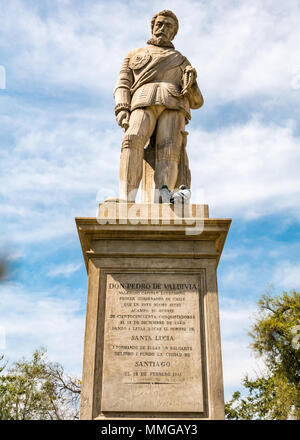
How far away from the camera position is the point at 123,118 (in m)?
7.92

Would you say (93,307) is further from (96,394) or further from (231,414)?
(231,414)

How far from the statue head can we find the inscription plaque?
16.0ft

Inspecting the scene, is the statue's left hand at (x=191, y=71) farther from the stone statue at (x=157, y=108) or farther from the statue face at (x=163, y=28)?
the statue face at (x=163, y=28)

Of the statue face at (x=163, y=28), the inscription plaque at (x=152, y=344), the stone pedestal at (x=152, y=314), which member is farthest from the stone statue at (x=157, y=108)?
the inscription plaque at (x=152, y=344)

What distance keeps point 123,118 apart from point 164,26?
214 cm

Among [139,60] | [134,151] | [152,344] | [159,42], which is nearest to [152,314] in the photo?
[152,344]

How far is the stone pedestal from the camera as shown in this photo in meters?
5.46

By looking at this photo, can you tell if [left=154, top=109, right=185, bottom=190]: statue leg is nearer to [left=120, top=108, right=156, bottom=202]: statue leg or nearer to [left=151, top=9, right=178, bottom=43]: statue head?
[left=120, top=108, right=156, bottom=202]: statue leg

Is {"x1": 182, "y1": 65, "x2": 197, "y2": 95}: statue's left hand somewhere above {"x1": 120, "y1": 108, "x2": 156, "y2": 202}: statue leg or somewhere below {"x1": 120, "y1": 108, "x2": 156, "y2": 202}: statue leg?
above

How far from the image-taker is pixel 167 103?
7844mm

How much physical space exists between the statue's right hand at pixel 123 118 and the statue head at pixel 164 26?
174 cm

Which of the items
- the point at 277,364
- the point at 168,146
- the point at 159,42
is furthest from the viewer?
the point at 277,364

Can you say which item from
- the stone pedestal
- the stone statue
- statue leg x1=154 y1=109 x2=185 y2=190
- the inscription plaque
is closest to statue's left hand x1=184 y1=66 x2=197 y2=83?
the stone statue

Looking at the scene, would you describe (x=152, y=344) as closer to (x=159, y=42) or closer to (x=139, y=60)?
(x=139, y=60)
